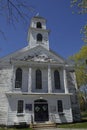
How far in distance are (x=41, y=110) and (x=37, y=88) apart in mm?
2583

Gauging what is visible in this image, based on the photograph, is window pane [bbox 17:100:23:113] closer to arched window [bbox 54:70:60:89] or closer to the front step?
the front step

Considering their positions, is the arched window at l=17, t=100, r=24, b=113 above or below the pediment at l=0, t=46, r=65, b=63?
below

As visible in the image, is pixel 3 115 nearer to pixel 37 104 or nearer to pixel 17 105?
pixel 17 105

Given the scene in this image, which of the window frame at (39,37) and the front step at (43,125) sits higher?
the window frame at (39,37)

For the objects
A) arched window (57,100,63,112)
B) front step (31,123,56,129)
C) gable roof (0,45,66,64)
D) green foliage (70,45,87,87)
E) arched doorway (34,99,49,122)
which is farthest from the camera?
green foliage (70,45,87,87)

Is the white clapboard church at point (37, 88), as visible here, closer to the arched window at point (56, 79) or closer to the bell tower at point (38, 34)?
the arched window at point (56, 79)

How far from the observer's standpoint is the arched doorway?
1767 cm

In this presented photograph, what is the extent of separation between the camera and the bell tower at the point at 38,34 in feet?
73.4

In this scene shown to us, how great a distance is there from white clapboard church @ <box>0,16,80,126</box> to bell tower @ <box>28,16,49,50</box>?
0.78 meters

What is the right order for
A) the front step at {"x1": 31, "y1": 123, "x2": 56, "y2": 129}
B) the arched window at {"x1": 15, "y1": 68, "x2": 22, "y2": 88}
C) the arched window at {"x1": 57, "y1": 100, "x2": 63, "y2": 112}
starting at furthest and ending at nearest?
1. the arched window at {"x1": 15, "y1": 68, "x2": 22, "y2": 88}
2. the arched window at {"x1": 57, "y1": 100, "x2": 63, "y2": 112}
3. the front step at {"x1": 31, "y1": 123, "x2": 56, "y2": 129}

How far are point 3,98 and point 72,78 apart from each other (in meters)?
8.91

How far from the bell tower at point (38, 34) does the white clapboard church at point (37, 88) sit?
78 centimetres

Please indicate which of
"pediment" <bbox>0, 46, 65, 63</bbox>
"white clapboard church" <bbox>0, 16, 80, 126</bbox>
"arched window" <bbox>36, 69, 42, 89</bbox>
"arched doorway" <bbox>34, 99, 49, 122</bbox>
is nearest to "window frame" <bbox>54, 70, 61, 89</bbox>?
"white clapboard church" <bbox>0, 16, 80, 126</bbox>

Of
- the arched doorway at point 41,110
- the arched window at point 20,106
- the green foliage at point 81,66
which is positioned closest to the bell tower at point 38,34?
the green foliage at point 81,66
